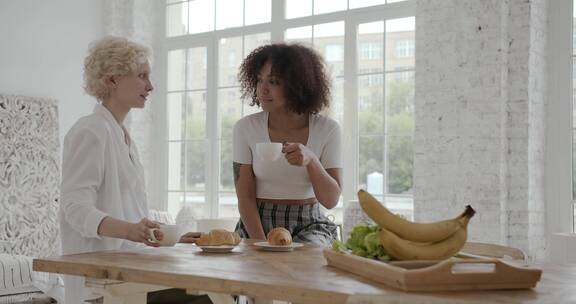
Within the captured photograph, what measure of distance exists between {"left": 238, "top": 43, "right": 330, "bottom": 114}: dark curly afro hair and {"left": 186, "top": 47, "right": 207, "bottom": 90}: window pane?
3674 millimetres

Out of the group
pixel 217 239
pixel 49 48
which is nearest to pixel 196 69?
pixel 49 48

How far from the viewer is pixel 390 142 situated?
17.9ft

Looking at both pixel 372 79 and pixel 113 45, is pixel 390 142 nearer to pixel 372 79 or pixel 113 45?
pixel 372 79

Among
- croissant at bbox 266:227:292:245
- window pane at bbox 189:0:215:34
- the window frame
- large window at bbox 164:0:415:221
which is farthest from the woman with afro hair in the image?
window pane at bbox 189:0:215:34

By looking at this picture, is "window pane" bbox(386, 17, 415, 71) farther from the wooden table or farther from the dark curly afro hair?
the wooden table

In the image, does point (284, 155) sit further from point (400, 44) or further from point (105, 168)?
point (400, 44)

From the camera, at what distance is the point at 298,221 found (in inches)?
108

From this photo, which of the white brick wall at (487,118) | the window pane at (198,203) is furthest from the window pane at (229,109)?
the white brick wall at (487,118)

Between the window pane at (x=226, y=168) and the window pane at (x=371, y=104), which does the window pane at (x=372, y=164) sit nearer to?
the window pane at (x=371, y=104)

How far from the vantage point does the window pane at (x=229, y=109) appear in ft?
21.1

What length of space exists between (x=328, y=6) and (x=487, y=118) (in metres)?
1.98

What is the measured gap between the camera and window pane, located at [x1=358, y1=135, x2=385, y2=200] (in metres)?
5.50

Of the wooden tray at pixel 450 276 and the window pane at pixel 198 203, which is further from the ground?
the wooden tray at pixel 450 276

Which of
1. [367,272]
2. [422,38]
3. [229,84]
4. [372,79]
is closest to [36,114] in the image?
[229,84]
